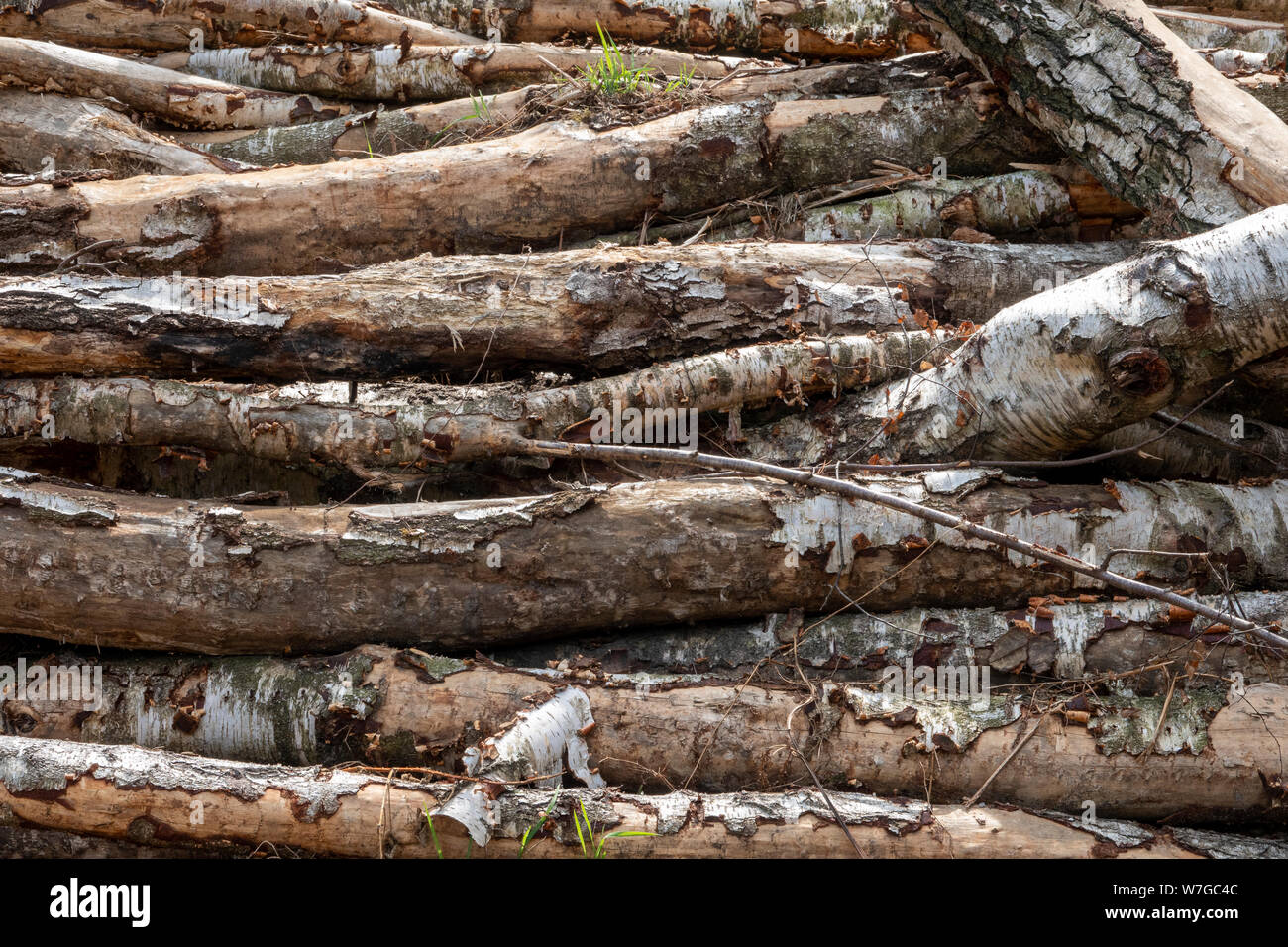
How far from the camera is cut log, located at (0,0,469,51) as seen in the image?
15.4 feet

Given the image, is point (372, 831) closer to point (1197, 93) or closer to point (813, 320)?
point (813, 320)

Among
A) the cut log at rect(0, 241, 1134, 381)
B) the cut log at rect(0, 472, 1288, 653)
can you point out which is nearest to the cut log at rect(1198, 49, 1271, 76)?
the cut log at rect(0, 241, 1134, 381)

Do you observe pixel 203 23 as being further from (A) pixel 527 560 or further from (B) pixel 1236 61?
(B) pixel 1236 61

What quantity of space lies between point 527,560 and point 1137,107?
258 centimetres

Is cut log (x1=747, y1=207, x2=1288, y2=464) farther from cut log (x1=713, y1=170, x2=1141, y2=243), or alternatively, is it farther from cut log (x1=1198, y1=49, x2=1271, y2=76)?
cut log (x1=1198, y1=49, x2=1271, y2=76)

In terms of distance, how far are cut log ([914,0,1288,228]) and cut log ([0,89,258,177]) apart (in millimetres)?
3174

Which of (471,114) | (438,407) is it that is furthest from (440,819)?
(471,114)

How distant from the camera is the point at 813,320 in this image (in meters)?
3.44

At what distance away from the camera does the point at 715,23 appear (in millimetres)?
4766

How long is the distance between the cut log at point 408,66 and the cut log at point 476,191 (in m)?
0.80

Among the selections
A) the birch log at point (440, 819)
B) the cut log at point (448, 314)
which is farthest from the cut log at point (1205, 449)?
the birch log at point (440, 819)

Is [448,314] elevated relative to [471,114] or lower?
lower

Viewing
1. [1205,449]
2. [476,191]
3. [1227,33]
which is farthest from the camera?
[1227,33]

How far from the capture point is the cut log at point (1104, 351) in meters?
2.75
